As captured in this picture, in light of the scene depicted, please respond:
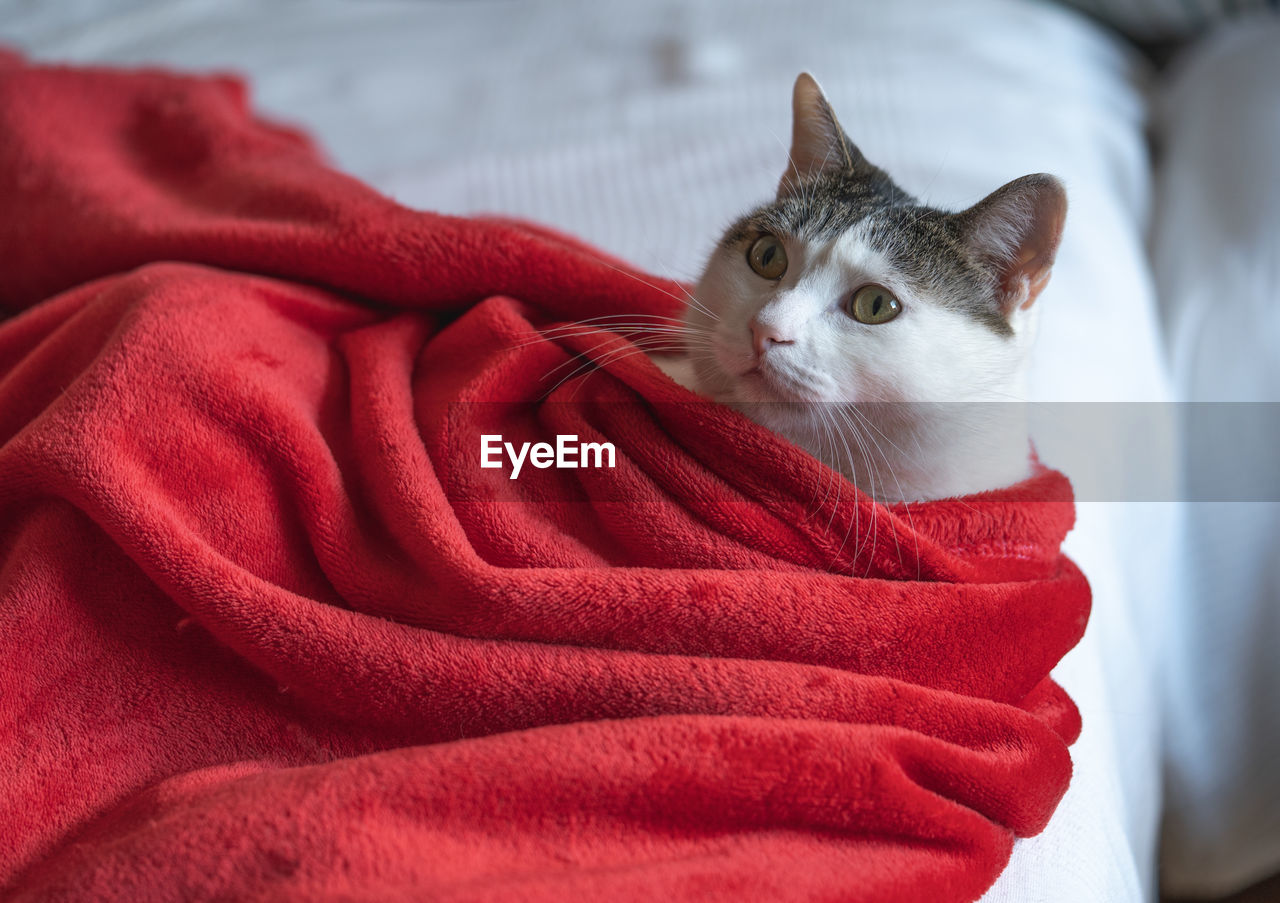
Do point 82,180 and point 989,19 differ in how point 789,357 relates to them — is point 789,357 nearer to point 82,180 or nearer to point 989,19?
point 82,180

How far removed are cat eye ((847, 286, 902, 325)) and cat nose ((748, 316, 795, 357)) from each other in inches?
2.4

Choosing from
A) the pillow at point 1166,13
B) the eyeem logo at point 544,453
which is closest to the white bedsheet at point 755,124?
the pillow at point 1166,13

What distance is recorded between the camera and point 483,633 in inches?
25.7

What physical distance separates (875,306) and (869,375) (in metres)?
0.05

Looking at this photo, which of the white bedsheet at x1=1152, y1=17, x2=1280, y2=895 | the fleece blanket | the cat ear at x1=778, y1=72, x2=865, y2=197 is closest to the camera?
the fleece blanket

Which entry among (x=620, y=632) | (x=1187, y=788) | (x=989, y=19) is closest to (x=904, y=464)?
(x=620, y=632)

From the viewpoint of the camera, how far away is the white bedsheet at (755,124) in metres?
1.00

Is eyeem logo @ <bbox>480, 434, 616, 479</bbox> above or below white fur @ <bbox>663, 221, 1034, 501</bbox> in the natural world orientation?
below

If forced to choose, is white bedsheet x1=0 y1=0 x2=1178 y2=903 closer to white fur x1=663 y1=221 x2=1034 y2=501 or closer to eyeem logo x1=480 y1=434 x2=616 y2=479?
white fur x1=663 y1=221 x2=1034 y2=501

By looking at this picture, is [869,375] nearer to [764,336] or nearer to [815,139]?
[764,336]

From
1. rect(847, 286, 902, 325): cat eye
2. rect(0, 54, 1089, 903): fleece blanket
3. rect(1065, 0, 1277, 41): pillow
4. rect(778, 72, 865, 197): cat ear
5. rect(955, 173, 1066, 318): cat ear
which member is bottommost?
rect(0, 54, 1089, 903): fleece blanket

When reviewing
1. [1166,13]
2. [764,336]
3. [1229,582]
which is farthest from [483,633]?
[1166,13]

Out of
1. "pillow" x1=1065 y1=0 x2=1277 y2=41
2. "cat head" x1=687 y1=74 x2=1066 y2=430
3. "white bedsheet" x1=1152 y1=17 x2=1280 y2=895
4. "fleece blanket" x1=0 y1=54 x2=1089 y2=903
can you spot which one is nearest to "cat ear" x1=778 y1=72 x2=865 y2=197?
"cat head" x1=687 y1=74 x2=1066 y2=430

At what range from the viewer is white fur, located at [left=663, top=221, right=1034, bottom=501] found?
662 millimetres
